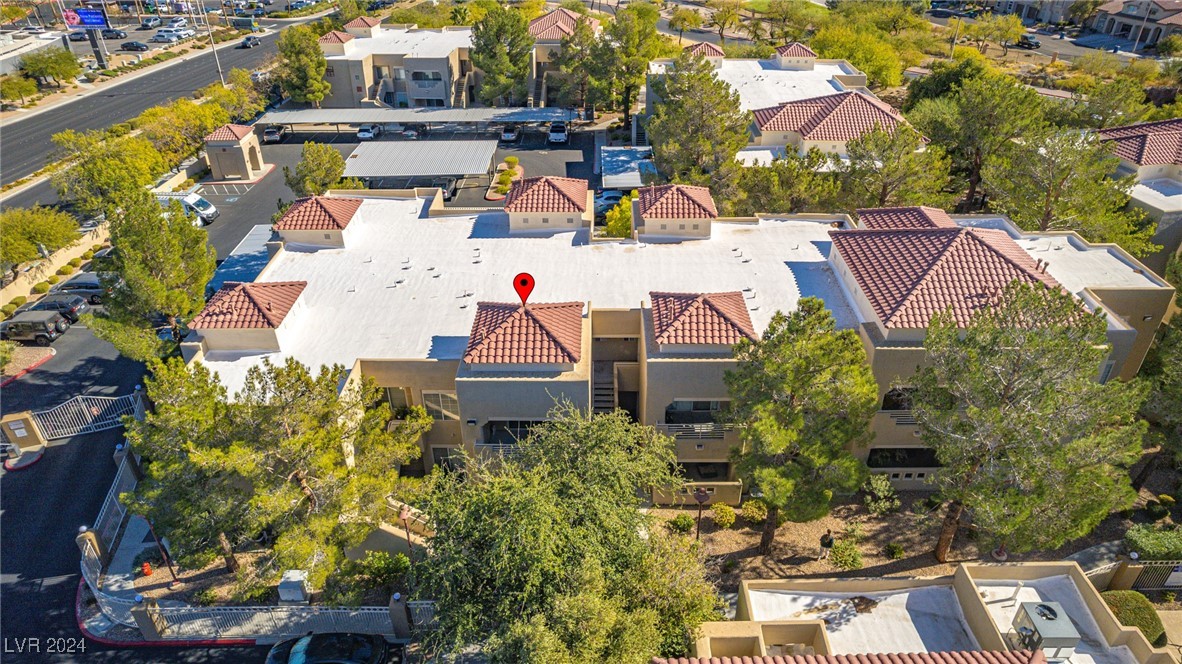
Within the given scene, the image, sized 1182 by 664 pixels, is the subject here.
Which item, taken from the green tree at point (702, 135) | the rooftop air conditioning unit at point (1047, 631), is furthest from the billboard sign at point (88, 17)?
the rooftop air conditioning unit at point (1047, 631)

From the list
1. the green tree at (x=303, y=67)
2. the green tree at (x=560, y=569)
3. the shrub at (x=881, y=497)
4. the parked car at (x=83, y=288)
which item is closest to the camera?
the green tree at (x=560, y=569)

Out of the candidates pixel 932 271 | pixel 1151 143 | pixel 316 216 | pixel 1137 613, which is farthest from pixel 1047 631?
pixel 1151 143

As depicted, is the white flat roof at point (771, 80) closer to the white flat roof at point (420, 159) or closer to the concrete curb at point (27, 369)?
the white flat roof at point (420, 159)

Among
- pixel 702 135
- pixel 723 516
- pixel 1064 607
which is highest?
pixel 702 135

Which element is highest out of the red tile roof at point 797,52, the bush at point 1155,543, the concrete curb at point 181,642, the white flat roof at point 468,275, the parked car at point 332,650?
the red tile roof at point 797,52

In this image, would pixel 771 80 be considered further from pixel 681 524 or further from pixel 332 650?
pixel 332 650

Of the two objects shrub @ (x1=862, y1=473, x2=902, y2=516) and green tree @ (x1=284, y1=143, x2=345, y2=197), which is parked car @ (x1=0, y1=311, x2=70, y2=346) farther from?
shrub @ (x1=862, y1=473, x2=902, y2=516)
